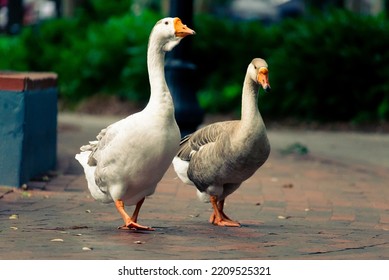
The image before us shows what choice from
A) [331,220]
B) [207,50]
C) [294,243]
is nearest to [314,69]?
[207,50]

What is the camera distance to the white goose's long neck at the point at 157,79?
290 inches

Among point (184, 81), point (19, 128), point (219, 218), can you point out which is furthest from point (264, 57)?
point (219, 218)

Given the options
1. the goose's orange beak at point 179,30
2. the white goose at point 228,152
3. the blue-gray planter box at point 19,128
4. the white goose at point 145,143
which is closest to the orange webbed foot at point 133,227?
the white goose at point 145,143

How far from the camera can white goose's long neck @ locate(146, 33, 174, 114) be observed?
7371mm

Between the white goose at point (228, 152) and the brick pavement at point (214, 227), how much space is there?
30cm

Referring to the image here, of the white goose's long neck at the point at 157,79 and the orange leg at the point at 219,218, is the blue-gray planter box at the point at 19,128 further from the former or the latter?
the white goose's long neck at the point at 157,79

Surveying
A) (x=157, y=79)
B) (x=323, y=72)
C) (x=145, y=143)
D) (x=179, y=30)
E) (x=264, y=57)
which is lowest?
(x=264, y=57)

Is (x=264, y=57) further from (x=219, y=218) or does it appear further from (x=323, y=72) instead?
(x=219, y=218)

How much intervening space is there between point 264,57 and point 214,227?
416 inches

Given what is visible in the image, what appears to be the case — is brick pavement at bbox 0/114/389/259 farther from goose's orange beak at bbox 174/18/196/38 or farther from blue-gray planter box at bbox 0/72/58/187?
goose's orange beak at bbox 174/18/196/38

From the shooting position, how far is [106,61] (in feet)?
66.2

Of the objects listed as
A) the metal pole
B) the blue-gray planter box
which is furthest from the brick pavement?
the metal pole

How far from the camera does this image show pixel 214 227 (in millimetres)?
8102
